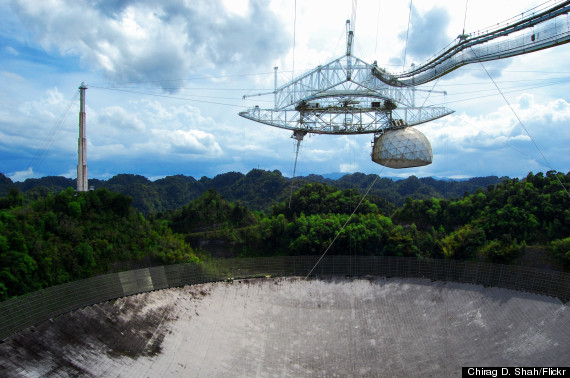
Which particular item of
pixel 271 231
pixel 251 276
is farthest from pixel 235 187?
pixel 251 276

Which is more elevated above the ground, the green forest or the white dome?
the white dome

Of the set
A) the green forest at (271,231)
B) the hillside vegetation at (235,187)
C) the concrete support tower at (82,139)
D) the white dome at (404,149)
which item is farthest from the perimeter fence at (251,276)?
the hillside vegetation at (235,187)

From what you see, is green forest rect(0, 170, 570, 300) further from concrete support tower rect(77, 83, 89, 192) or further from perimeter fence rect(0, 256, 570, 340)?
perimeter fence rect(0, 256, 570, 340)

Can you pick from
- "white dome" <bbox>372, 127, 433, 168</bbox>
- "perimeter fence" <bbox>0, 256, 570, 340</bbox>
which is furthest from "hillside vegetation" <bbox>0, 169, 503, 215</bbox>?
"perimeter fence" <bbox>0, 256, 570, 340</bbox>

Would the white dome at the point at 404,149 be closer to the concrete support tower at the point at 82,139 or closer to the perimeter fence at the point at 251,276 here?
the perimeter fence at the point at 251,276

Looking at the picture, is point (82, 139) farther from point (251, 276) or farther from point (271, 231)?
point (271, 231)

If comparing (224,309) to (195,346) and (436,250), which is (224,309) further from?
(436,250)

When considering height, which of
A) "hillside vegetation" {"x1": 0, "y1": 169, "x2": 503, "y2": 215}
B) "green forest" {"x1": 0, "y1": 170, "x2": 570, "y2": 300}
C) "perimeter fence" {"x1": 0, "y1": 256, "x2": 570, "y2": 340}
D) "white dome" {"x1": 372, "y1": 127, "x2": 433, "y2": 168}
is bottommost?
"perimeter fence" {"x1": 0, "y1": 256, "x2": 570, "y2": 340}

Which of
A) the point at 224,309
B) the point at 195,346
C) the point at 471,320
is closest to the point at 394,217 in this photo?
the point at 471,320
